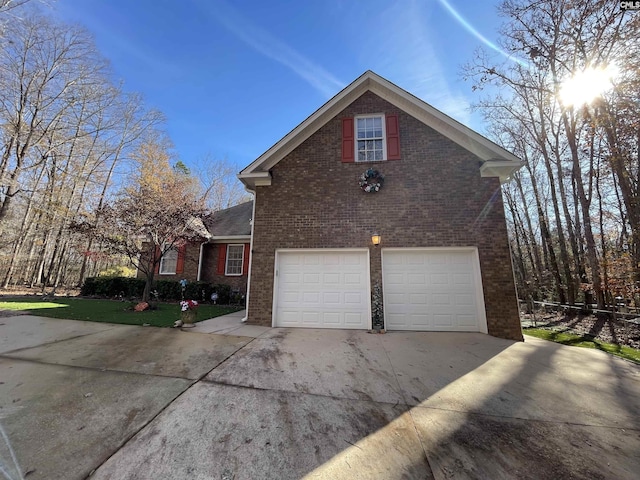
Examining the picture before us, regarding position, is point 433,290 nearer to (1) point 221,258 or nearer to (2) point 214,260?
(1) point 221,258

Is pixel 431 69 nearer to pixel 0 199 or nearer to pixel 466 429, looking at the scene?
pixel 466 429

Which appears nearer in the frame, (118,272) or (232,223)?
(232,223)

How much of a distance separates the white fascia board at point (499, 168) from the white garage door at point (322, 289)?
3833 mm

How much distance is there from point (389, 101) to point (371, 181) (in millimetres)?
2782

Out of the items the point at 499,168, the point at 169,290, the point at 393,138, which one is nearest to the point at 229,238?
the point at 169,290

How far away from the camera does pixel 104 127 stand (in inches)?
620

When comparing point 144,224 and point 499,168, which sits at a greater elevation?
point 499,168

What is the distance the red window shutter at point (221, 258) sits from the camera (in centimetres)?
1198

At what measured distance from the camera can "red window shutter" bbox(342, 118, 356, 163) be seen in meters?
7.32

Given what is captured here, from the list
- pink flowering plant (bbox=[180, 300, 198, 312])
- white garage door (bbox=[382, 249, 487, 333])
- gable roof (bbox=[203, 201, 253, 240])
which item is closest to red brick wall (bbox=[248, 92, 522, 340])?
white garage door (bbox=[382, 249, 487, 333])

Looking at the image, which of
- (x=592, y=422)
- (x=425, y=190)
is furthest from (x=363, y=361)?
(x=425, y=190)

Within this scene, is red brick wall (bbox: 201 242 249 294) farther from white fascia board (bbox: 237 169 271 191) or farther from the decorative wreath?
the decorative wreath

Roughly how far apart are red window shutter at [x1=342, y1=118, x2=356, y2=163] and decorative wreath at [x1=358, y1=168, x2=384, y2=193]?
0.72 metres

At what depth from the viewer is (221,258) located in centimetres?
1209
